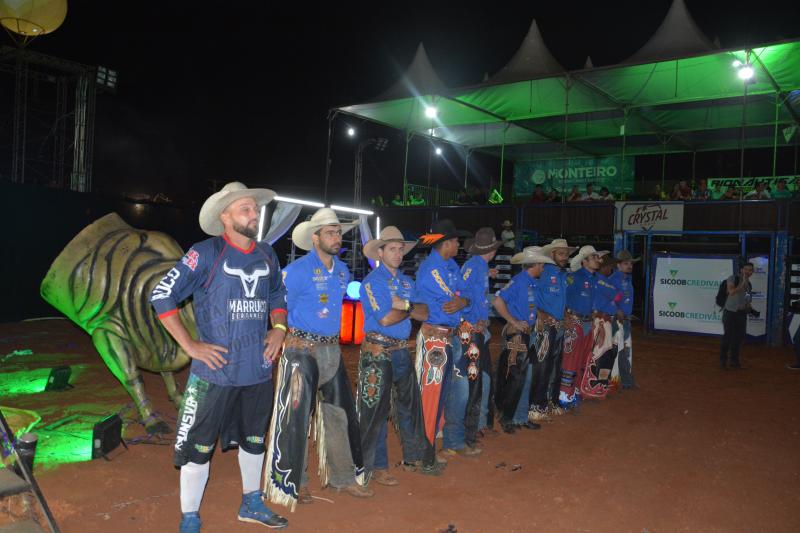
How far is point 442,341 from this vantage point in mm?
5301

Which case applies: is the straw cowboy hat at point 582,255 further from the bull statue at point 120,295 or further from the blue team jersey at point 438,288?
the bull statue at point 120,295

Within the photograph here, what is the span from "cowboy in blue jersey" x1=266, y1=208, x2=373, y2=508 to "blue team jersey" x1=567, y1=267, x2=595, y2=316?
4.07 meters

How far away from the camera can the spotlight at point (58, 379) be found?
24.5 ft

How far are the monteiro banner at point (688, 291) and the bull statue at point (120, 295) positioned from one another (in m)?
12.5

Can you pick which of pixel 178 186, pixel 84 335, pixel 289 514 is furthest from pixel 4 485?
pixel 178 186

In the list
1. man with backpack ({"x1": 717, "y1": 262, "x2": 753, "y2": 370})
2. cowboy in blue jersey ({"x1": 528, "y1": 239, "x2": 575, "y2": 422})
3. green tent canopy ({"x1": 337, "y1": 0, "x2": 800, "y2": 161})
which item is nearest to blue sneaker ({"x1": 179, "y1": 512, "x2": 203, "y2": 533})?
cowboy in blue jersey ({"x1": 528, "y1": 239, "x2": 575, "y2": 422})

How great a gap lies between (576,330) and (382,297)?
3849mm

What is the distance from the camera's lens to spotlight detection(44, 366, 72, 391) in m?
7.47

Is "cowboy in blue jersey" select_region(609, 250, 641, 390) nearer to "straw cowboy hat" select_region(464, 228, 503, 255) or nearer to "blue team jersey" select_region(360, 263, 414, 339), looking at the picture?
"straw cowboy hat" select_region(464, 228, 503, 255)

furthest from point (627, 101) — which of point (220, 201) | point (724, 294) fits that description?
point (220, 201)

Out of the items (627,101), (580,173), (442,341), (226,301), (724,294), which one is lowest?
(442,341)

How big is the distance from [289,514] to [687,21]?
599 inches

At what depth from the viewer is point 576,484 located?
5035 mm

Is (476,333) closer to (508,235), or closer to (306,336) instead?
(306,336)
